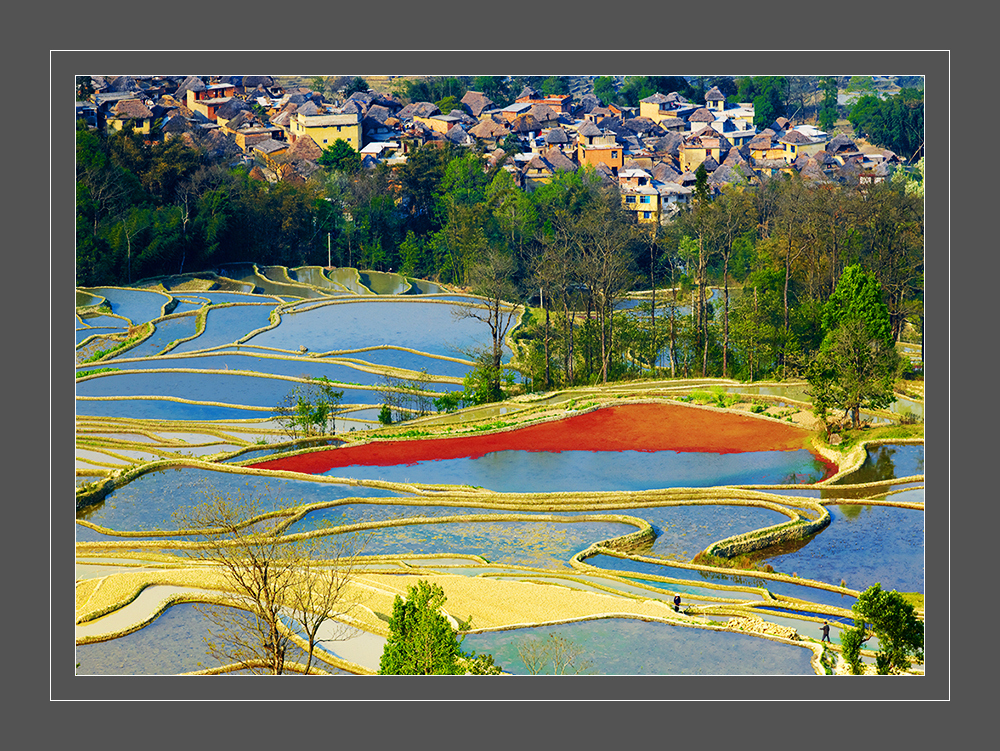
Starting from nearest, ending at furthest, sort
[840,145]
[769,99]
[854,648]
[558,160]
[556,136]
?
[854,648] < [840,145] < [558,160] < [556,136] < [769,99]

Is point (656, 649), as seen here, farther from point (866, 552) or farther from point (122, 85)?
point (122, 85)

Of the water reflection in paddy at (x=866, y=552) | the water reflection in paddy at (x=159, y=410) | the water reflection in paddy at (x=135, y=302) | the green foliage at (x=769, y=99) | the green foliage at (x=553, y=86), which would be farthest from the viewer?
the green foliage at (x=553, y=86)

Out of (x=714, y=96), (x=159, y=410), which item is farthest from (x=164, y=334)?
(x=714, y=96)

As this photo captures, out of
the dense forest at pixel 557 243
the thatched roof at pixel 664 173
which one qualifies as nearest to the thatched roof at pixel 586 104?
the thatched roof at pixel 664 173

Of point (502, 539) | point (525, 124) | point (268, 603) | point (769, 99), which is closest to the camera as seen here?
point (268, 603)

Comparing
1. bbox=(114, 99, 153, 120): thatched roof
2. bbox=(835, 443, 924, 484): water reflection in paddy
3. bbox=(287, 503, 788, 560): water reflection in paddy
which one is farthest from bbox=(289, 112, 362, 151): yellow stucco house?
bbox=(287, 503, 788, 560): water reflection in paddy

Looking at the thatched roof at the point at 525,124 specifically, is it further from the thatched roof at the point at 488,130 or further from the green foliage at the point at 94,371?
the green foliage at the point at 94,371
